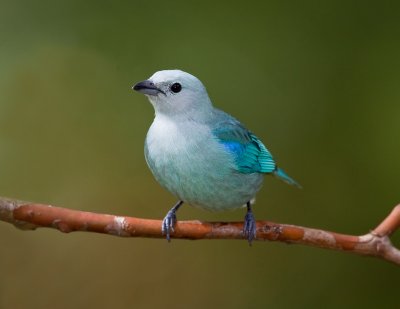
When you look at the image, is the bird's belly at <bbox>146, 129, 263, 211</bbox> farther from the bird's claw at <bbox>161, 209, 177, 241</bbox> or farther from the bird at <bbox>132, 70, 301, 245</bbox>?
the bird's claw at <bbox>161, 209, 177, 241</bbox>

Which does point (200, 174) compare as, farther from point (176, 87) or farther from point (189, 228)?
point (176, 87)

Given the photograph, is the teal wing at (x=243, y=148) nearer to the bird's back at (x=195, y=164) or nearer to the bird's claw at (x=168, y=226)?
the bird's back at (x=195, y=164)

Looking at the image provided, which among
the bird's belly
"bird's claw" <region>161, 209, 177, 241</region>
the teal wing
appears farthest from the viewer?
the teal wing

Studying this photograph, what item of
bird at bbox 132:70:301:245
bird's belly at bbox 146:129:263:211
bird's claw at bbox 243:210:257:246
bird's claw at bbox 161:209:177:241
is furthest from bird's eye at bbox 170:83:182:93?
bird's claw at bbox 243:210:257:246

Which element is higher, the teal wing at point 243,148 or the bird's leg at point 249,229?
the teal wing at point 243,148

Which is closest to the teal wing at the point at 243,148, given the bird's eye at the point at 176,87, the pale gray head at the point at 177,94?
the pale gray head at the point at 177,94

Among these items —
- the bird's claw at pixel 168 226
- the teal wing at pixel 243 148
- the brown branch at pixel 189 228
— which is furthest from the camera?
the teal wing at pixel 243 148

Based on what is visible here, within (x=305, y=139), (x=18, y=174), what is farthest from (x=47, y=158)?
(x=305, y=139)
